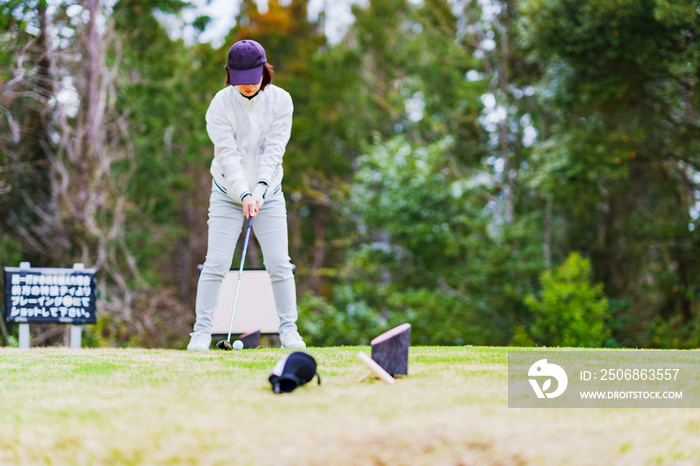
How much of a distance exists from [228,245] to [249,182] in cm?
53

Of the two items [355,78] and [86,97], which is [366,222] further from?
[355,78]

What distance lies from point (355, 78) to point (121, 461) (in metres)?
23.9

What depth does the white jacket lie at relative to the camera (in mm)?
5418

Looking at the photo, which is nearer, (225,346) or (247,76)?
(247,76)

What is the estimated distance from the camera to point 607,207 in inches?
821

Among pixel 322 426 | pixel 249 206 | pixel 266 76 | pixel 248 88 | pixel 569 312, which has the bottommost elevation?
pixel 569 312

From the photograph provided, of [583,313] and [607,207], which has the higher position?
[607,207]

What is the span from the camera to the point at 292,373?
11.3 ft

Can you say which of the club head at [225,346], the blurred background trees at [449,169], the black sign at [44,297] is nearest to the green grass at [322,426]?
the club head at [225,346]

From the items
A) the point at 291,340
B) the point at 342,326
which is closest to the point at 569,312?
the point at 342,326

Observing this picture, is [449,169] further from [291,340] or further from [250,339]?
[291,340]

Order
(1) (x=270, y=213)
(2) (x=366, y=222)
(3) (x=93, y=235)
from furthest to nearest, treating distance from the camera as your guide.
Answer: (2) (x=366, y=222)
(3) (x=93, y=235)
(1) (x=270, y=213)

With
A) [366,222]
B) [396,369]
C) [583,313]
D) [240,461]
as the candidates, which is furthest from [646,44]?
[240,461]

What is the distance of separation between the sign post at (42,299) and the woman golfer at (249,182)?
2119mm
